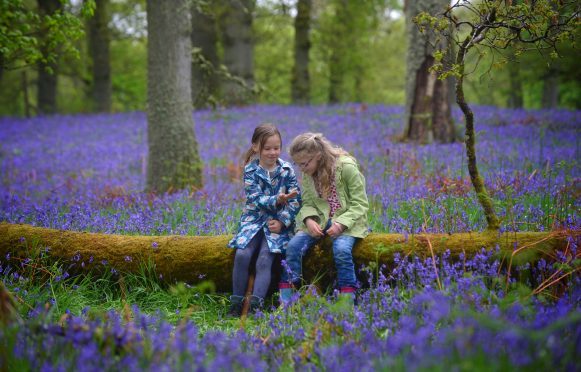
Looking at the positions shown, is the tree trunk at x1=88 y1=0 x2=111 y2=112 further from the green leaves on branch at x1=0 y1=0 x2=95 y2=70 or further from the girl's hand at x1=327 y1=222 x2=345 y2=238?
the girl's hand at x1=327 y1=222 x2=345 y2=238

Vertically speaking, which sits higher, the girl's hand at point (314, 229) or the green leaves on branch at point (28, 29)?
the green leaves on branch at point (28, 29)

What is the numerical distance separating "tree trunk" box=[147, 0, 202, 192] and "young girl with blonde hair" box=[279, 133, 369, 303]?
137 inches

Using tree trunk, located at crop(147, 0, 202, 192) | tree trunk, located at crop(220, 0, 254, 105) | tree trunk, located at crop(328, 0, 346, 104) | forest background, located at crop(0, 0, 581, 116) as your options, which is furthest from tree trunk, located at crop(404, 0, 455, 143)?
tree trunk, located at crop(328, 0, 346, 104)

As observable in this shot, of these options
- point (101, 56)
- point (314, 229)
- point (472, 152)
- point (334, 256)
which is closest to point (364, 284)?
point (334, 256)

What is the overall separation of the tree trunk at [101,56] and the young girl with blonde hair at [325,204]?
17.0m

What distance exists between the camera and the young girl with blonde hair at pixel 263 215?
3973 millimetres

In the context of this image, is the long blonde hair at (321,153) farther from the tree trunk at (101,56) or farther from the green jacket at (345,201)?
the tree trunk at (101,56)

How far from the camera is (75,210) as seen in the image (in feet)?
17.3

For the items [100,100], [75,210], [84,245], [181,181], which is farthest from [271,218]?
[100,100]

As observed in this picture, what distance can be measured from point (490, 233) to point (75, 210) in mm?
4119

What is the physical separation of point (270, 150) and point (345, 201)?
2.52 feet

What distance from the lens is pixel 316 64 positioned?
96.4 feet

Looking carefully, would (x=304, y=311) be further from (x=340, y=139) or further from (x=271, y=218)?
(x=340, y=139)

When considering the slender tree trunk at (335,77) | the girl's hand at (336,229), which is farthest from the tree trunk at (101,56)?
the girl's hand at (336,229)
